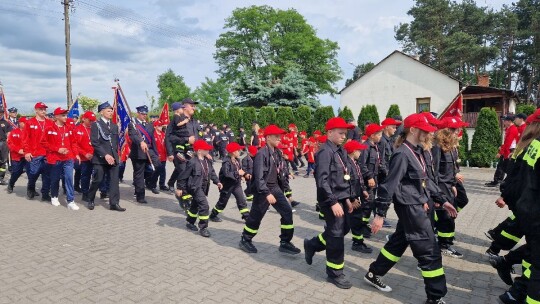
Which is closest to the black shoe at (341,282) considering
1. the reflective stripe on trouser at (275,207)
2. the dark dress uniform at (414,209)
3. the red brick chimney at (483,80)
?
the dark dress uniform at (414,209)

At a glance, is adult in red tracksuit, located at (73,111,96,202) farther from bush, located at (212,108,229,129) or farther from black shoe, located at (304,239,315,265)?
bush, located at (212,108,229,129)

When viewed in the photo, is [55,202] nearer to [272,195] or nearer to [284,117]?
[272,195]

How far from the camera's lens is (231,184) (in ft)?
25.9

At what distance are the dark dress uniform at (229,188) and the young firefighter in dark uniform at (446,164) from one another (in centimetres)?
372

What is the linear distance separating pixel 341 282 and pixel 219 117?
27705mm

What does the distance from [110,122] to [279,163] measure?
4.78m

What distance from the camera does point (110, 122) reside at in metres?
8.76

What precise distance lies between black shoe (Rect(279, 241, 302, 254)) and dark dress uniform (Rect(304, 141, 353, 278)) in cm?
93

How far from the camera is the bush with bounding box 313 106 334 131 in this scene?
1024 inches

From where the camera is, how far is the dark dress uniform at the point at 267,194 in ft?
18.8

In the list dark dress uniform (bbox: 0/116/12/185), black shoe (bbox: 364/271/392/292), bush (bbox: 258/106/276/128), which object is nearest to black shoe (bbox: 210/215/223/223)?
black shoe (bbox: 364/271/392/292)

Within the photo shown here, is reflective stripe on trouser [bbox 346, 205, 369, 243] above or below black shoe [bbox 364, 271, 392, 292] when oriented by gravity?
above

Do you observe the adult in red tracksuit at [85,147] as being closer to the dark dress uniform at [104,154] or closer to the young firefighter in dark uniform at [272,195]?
the dark dress uniform at [104,154]

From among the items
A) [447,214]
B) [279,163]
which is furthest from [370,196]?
[279,163]
